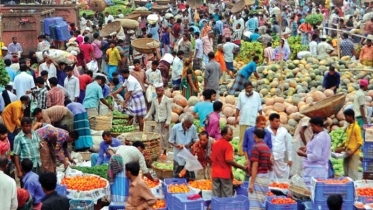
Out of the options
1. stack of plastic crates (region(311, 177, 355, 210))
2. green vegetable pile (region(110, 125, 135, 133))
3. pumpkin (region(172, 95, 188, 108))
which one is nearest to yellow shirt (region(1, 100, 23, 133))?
green vegetable pile (region(110, 125, 135, 133))

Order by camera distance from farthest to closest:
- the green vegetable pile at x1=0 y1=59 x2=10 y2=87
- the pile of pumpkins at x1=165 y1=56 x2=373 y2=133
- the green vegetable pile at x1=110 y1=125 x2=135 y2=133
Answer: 1. the pile of pumpkins at x1=165 y1=56 x2=373 y2=133
2. the green vegetable pile at x1=110 y1=125 x2=135 y2=133
3. the green vegetable pile at x1=0 y1=59 x2=10 y2=87

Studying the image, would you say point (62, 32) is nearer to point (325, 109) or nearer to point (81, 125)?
point (81, 125)

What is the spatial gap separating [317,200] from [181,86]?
7.86 metres

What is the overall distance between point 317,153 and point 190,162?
1890mm

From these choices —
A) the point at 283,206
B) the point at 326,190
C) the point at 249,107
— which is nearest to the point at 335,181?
the point at 326,190

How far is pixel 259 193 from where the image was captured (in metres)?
10.6

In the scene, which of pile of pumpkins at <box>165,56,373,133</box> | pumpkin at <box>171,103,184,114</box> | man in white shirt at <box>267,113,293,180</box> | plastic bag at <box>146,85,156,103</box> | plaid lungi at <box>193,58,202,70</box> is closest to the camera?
man in white shirt at <box>267,113,293,180</box>

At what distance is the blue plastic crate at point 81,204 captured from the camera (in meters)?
10.7

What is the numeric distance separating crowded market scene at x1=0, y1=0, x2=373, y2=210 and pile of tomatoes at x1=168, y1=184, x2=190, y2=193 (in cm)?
2

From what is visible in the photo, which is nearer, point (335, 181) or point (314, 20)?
point (335, 181)

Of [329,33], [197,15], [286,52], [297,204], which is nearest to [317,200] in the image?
[297,204]

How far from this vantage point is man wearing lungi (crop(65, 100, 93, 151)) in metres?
14.2

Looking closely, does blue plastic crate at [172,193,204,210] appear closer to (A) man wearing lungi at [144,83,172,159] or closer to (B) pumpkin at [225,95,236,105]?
(A) man wearing lungi at [144,83,172,159]

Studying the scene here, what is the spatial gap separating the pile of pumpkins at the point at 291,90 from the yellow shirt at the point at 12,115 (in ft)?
13.2
